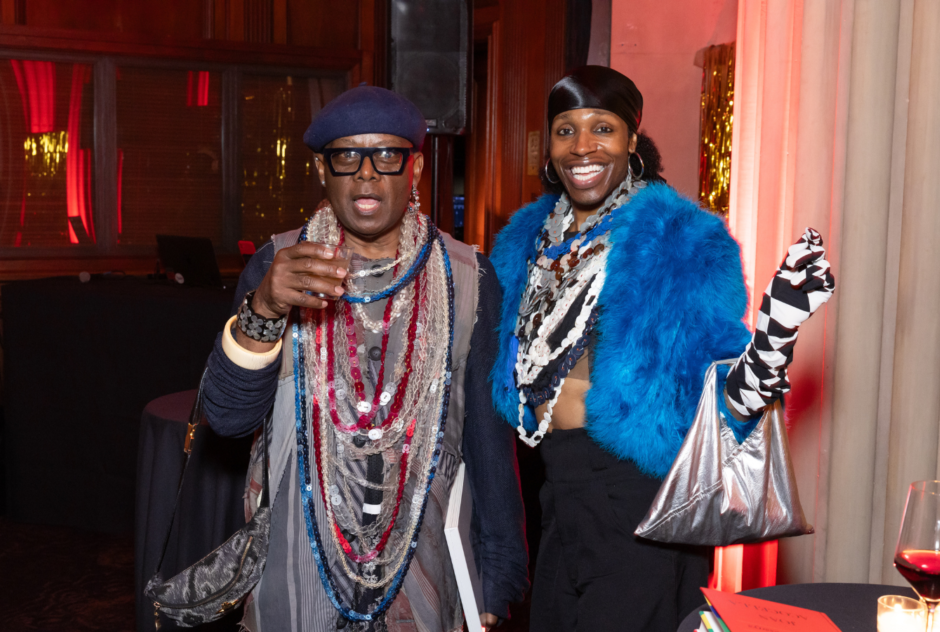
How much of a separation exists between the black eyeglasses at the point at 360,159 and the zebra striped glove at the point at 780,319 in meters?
0.74

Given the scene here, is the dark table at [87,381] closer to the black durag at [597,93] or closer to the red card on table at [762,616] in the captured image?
the black durag at [597,93]

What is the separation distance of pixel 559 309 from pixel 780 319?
55cm

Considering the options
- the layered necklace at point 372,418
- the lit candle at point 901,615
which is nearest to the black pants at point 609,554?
the layered necklace at point 372,418

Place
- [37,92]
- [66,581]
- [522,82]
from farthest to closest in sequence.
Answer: [522,82] → [37,92] → [66,581]

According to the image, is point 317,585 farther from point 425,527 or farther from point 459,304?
point 459,304

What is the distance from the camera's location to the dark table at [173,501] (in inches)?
92.7

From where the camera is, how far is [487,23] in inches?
279

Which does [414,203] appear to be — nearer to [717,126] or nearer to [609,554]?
[609,554]

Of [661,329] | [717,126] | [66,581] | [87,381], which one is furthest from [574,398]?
[87,381]

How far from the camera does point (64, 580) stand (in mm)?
3584

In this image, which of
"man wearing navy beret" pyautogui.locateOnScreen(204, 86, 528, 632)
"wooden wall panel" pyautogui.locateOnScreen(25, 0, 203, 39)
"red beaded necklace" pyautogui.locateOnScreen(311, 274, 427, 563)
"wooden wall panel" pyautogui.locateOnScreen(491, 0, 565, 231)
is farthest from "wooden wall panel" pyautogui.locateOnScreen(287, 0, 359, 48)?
"red beaded necklace" pyautogui.locateOnScreen(311, 274, 427, 563)

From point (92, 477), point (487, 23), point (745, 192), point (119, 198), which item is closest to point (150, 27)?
point (119, 198)

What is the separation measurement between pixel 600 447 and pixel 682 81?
2.25 meters

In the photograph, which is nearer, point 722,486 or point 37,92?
point 722,486
